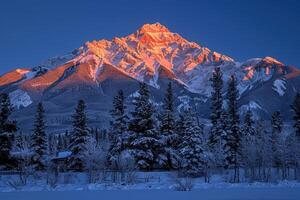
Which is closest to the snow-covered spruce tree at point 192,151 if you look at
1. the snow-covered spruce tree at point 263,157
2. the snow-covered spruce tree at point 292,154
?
the snow-covered spruce tree at point 263,157

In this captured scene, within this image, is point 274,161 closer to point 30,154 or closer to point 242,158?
point 242,158

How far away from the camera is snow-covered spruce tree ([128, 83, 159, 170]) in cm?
5975

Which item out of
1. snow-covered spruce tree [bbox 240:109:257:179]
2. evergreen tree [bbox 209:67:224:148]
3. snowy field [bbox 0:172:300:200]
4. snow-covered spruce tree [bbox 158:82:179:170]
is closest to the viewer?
snowy field [bbox 0:172:300:200]

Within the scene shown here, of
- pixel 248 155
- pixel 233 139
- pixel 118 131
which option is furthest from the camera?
pixel 233 139

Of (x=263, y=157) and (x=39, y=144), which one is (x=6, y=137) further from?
(x=263, y=157)

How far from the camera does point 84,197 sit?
36000 millimetres

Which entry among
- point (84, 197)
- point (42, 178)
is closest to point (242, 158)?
point (42, 178)

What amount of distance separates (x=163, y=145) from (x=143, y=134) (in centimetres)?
300

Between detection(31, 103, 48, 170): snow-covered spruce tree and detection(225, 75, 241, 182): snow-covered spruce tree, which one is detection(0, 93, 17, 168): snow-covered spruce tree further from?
detection(225, 75, 241, 182): snow-covered spruce tree

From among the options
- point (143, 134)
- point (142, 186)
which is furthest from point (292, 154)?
point (142, 186)

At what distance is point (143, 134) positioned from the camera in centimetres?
6150

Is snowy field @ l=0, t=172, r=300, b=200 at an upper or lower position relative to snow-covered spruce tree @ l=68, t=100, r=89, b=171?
lower

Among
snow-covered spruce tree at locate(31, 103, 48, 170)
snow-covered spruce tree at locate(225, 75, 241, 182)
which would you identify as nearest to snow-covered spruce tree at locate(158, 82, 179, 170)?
snow-covered spruce tree at locate(225, 75, 241, 182)

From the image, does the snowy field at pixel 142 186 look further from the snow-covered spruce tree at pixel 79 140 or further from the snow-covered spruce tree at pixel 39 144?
the snow-covered spruce tree at pixel 39 144
